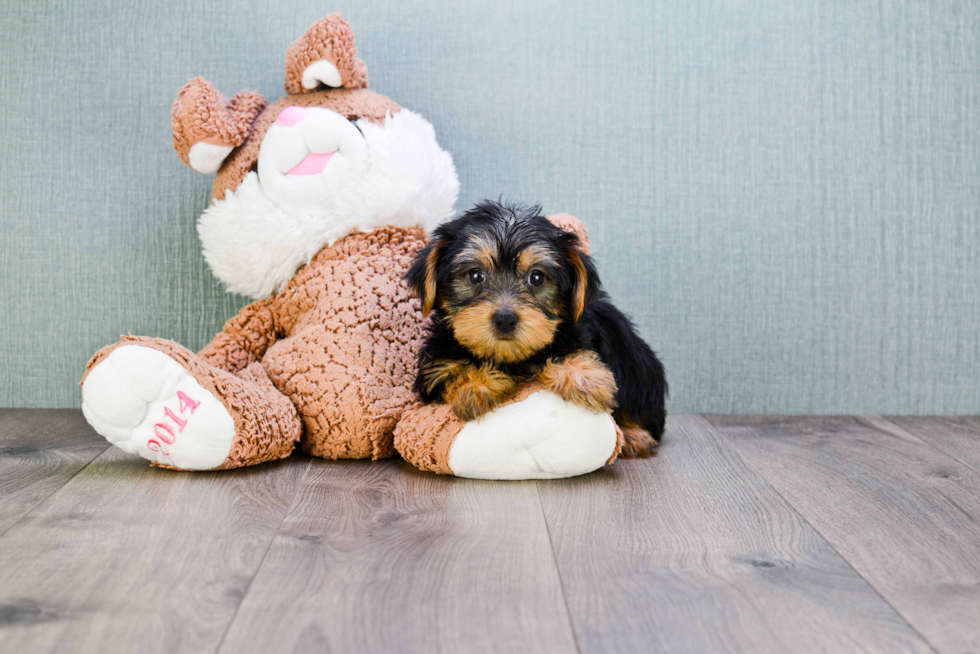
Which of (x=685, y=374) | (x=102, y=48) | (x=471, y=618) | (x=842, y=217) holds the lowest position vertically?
(x=471, y=618)

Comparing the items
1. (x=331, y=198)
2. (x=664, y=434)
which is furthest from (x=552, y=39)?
(x=664, y=434)

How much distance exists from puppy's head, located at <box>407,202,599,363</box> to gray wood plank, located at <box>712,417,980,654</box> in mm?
724

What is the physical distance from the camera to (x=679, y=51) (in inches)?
108

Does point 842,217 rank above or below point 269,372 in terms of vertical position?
above

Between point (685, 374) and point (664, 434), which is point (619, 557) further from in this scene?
point (685, 374)

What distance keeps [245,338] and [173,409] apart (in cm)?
52

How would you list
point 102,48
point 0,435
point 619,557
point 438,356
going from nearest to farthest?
point 619,557
point 438,356
point 0,435
point 102,48

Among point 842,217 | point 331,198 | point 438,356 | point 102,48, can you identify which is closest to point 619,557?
point 438,356

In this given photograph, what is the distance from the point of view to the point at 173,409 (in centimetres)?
188

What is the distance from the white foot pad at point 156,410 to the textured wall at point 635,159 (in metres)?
0.91

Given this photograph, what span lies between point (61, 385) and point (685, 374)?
2.22 meters

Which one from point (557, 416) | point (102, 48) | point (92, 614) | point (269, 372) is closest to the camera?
point (92, 614)

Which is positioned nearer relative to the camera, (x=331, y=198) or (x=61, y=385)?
(x=331, y=198)

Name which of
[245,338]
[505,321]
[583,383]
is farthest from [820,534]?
[245,338]
